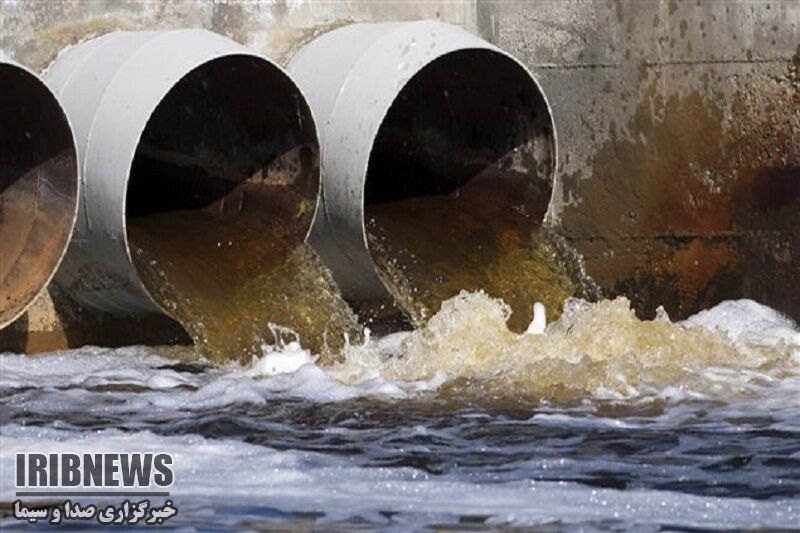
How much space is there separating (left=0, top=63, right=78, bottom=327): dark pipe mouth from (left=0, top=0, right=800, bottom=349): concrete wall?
1.08m

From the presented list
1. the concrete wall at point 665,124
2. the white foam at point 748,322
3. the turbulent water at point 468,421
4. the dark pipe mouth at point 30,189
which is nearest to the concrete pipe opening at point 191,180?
the dark pipe mouth at point 30,189

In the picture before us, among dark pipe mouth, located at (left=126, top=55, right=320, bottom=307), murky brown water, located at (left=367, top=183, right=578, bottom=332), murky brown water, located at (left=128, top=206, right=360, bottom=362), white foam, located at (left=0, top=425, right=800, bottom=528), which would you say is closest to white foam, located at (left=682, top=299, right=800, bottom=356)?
murky brown water, located at (left=367, top=183, right=578, bottom=332)

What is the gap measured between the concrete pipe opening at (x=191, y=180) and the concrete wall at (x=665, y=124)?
45 centimetres

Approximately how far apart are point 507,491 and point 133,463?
1100mm

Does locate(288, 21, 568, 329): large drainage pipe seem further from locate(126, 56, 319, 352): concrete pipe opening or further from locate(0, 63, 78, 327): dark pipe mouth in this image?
locate(0, 63, 78, 327): dark pipe mouth

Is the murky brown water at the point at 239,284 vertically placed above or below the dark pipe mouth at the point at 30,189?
below

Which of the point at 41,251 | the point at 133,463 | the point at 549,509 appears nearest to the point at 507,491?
the point at 549,509

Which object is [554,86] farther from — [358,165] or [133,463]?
[133,463]

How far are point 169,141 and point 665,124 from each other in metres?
2.39

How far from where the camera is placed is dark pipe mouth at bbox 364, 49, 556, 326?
27.2ft

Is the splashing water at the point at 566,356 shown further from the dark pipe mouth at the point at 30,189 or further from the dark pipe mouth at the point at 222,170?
the dark pipe mouth at the point at 30,189

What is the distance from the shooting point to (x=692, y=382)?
666 centimetres

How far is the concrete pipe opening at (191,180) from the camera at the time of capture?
282 inches

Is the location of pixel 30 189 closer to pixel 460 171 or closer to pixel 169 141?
pixel 169 141
